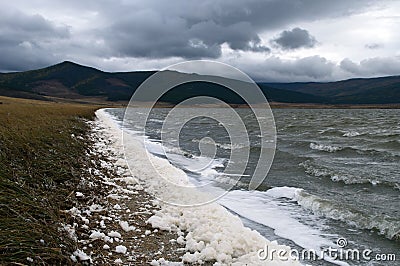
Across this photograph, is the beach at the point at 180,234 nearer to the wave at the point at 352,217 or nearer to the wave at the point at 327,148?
the wave at the point at 352,217

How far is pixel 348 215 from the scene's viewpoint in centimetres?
1035

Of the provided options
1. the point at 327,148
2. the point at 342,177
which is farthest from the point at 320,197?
the point at 327,148

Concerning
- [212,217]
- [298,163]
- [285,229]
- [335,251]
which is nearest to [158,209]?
[212,217]

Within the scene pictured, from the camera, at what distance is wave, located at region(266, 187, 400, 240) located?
9.28 metres

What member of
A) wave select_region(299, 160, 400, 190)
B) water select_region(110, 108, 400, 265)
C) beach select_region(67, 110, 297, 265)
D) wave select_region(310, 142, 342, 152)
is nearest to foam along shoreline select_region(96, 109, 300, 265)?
beach select_region(67, 110, 297, 265)

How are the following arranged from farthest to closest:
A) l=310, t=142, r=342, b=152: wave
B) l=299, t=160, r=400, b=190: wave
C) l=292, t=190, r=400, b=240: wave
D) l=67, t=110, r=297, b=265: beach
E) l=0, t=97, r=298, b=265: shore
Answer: l=310, t=142, r=342, b=152: wave
l=299, t=160, r=400, b=190: wave
l=292, t=190, r=400, b=240: wave
l=67, t=110, r=297, b=265: beach
l=0, t=97, r=298, b=265: shore

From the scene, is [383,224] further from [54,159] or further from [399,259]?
[54,159]

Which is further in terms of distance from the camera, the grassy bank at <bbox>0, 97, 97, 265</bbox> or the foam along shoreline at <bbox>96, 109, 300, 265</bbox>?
the foam along shoreline at <bbox>96, 109, 300, 265</bbox>

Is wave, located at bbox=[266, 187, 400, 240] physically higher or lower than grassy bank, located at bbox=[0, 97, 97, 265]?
lower

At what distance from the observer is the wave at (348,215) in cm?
928

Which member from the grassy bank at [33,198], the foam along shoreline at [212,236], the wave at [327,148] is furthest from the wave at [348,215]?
the wave at [327,148]

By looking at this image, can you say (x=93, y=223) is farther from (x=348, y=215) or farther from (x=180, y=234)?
(x=348, y=215)

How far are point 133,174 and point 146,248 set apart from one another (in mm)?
6747

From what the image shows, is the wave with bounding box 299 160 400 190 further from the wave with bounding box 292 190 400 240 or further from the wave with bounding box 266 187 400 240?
the wave with bounding box 292 190 400 240
